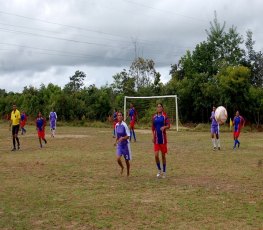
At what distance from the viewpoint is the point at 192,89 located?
3916cm

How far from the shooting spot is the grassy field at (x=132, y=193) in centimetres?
759

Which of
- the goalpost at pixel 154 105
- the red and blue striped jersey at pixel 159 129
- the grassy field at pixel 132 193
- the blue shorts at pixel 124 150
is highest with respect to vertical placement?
the goalpost at pixel 154 105

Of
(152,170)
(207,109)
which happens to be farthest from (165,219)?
(207,109)

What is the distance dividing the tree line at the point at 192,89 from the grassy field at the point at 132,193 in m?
21.2

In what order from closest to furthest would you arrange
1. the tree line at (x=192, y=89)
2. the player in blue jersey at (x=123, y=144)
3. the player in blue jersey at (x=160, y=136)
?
the player in blue jersey at (x=160, y=136)
the player in blue jersey at (x=123, y=144)
the tree line at (x=192, y=89)

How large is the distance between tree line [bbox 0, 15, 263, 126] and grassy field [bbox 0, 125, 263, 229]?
2121 centimetres

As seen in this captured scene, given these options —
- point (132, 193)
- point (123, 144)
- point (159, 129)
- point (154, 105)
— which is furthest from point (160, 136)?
point (154, 105)

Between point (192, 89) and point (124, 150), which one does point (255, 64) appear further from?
point (124, 150)

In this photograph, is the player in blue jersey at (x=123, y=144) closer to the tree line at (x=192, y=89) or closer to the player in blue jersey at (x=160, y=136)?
the player in blue jersey at (x=160, y=136)

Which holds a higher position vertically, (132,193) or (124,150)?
(124,150)

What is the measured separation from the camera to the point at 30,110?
5019cm

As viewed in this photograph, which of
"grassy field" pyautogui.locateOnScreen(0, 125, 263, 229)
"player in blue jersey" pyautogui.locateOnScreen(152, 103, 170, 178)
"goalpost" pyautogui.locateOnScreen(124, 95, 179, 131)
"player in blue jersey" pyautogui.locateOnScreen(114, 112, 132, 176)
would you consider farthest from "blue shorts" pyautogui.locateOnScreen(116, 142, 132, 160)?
"goalpost" pyautogui.locateOnScreen(124, 95, 179, 131)

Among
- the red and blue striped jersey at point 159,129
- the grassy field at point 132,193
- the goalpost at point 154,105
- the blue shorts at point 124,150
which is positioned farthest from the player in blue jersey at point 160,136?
the goalpost at point 154,105

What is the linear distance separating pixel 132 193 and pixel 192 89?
98.5 feet
